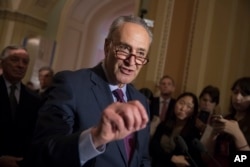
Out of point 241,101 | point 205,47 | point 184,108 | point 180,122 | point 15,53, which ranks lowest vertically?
point 180,122

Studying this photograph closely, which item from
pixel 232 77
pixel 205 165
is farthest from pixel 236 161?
pixel 232 77

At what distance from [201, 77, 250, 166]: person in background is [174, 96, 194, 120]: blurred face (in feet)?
1.65

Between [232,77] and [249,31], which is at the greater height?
[249,31]

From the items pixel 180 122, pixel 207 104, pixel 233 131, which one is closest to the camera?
pixel 233 131

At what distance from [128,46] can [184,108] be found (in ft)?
5.30

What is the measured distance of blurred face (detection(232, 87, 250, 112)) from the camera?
7.20 ft

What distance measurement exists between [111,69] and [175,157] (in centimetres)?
137

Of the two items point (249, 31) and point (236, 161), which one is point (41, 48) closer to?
point (249, 31)

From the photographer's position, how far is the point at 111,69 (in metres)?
1.38

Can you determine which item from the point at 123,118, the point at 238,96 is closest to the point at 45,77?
the point at 238,96

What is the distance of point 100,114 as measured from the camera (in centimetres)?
123

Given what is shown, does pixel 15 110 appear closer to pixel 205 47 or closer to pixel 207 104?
pixel 207 104

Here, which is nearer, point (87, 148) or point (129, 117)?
point (129, 117)

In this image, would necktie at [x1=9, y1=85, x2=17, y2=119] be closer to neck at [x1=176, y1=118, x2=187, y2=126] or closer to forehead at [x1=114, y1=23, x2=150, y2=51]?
neck at [x1=176, y1=118, x2=187, y2=126]
